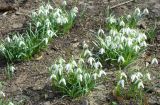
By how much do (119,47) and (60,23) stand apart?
972 millimetres

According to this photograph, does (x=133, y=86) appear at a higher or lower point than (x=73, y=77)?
lower

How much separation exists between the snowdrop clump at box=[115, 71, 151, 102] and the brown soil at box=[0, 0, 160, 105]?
86 millimetres

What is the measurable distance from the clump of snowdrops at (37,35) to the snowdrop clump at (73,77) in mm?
613

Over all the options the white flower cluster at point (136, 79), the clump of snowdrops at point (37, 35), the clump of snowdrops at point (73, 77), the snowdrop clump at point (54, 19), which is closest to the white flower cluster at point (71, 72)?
the clump of snowdrops at point (73, 77)

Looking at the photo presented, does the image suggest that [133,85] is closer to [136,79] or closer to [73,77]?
[136,79]

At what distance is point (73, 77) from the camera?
4.63 metres

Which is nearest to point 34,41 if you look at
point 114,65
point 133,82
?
point 114,65

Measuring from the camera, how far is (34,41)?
17.5 ft

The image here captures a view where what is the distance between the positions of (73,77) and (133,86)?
1.97 ft

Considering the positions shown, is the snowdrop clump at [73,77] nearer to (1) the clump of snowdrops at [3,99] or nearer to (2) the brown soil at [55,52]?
(2) the brown soil at [55,52]

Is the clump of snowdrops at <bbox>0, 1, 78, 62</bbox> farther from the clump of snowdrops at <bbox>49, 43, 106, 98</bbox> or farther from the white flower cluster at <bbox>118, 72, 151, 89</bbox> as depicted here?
the white flower cluster at <bbox>118, 72, 151, 89</bbox>

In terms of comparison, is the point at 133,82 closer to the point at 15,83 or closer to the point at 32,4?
the point at 15,83

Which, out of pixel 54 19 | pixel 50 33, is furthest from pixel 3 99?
pixel 54 19

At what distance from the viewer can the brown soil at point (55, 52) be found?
4.75 meters
